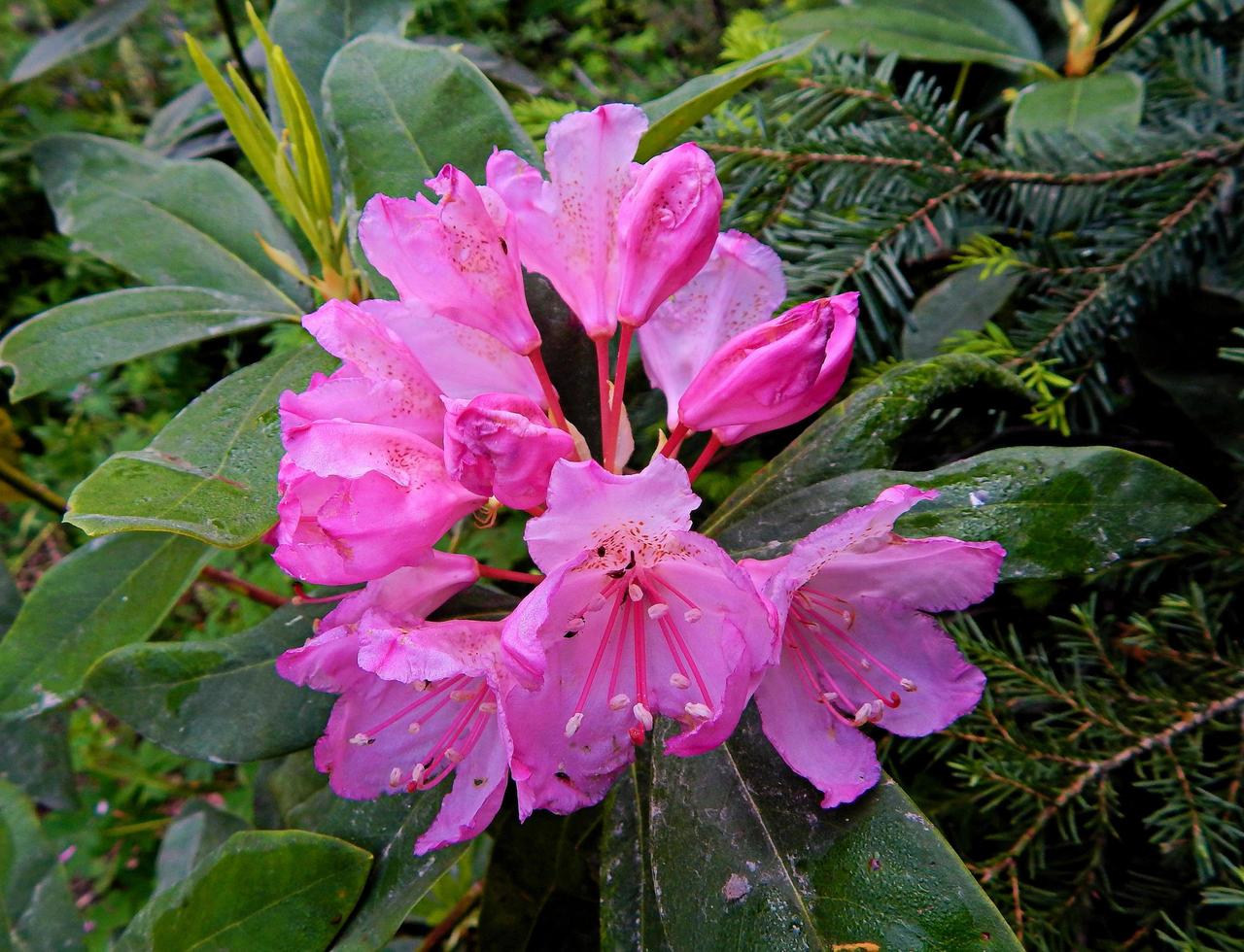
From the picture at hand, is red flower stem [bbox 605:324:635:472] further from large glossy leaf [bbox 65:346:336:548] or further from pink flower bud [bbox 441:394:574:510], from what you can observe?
large glossy leaf [bbox 65:346:336:548]

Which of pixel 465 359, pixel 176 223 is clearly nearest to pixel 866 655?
pixel 465 359

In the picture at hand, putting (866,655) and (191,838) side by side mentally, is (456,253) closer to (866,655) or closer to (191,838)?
(866,655)

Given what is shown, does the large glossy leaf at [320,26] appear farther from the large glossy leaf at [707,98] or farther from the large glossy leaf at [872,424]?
the large glossy leaf at [872,424]

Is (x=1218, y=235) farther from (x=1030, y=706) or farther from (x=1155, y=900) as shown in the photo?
(x=1155, y=900)

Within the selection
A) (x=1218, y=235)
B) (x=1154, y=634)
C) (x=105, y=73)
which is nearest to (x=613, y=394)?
(x=1154, y=634)

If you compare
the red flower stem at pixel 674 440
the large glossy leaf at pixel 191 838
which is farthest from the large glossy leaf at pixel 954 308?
the large glossy leaf at pixel 191 838

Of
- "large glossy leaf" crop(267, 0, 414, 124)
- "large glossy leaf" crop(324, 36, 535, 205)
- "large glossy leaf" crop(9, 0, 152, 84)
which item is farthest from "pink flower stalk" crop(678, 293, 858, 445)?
"large glossy leaf" crop(9, 0, 152, 84)

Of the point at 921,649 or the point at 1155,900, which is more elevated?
the point at 921,649
